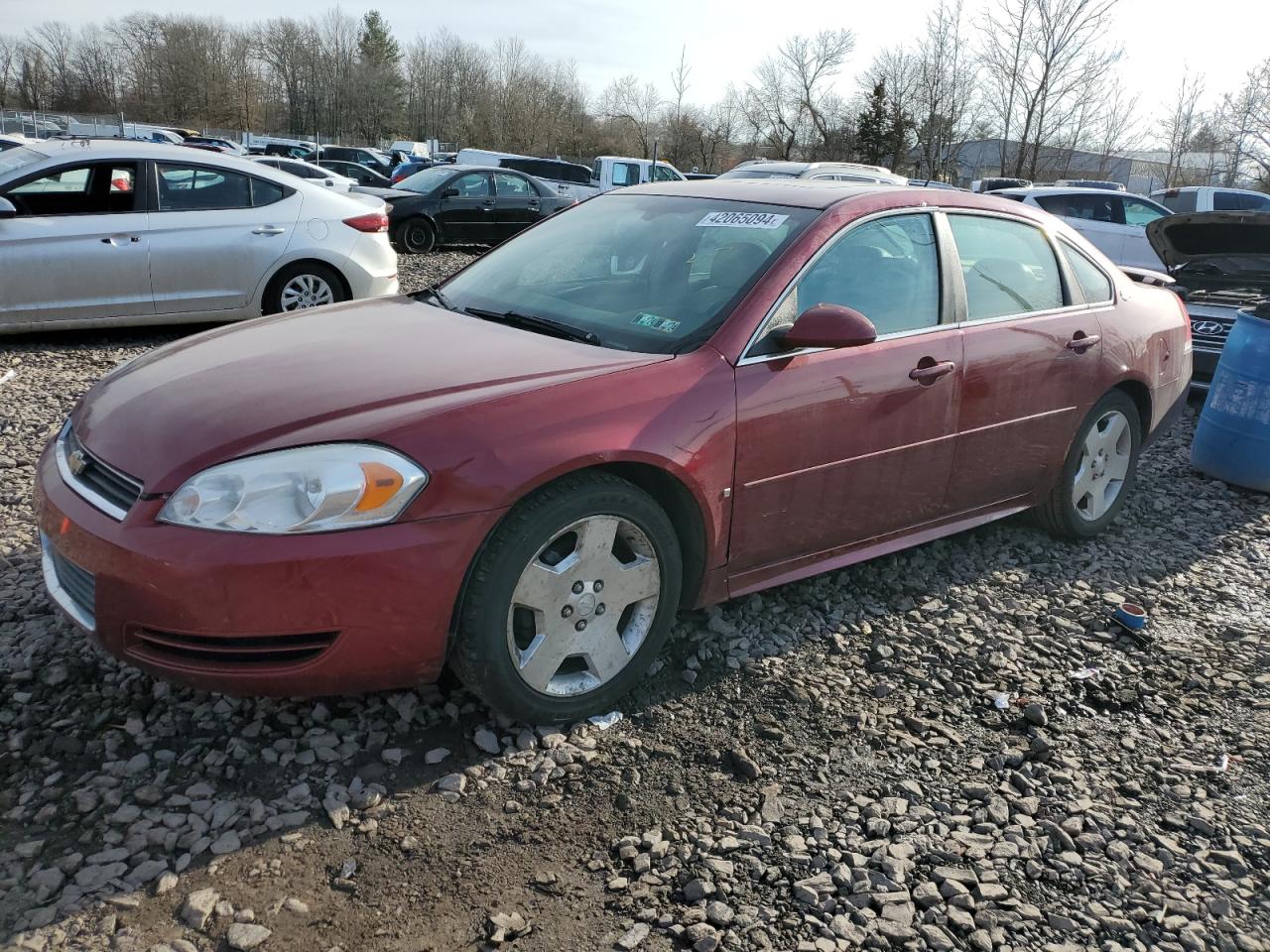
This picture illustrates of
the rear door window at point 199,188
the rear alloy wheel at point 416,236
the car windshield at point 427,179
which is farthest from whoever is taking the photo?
the car windshield at point 427,179

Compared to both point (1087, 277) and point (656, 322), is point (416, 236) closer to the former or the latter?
point (1087, 277)

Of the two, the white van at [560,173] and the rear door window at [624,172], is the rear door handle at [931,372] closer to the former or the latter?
the white van at [560,173]

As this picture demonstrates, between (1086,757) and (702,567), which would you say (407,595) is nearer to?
(702,567)

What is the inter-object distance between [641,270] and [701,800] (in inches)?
73.6

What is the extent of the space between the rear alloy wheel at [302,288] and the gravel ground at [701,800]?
4221 millimetres

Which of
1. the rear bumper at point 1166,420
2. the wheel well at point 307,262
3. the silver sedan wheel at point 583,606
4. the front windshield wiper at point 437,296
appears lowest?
the silver sedan wheel at point 583,606

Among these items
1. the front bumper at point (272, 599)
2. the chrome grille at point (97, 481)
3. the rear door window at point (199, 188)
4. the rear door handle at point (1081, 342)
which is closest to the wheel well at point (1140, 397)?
the rear door handle at point (1081, 342)

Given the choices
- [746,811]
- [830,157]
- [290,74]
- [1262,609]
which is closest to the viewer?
[746,811]

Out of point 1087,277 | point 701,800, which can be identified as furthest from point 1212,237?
point 701,800

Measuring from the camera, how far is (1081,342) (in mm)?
4156

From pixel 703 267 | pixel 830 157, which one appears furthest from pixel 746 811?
pixel 830 157

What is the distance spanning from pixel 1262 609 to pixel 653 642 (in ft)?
9.34

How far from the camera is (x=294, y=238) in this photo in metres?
7.55

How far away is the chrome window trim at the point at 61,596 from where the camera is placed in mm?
2584
